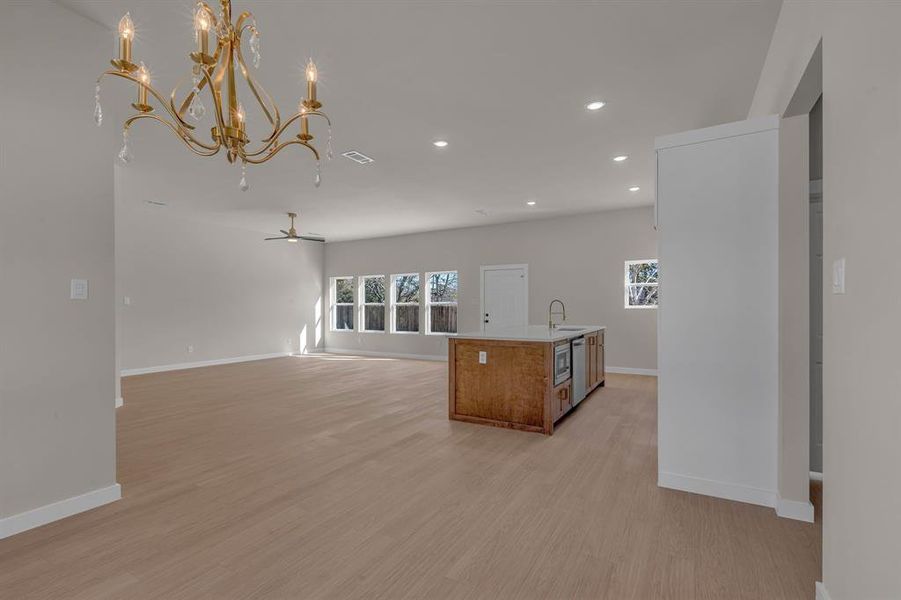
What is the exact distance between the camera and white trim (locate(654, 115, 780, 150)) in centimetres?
239

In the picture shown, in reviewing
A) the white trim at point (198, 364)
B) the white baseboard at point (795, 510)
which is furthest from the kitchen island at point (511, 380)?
the white trim at point (198, 364)

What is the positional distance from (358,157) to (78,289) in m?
2.93

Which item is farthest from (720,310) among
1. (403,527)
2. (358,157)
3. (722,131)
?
(358,157)

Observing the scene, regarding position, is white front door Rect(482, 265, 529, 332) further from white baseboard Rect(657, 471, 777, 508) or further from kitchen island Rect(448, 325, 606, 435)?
white baseboard Rect(657, 471, 777, 508)

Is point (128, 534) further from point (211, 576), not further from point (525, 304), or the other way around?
point (525, 304)

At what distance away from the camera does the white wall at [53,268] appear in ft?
7.06

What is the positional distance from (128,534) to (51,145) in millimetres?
2136

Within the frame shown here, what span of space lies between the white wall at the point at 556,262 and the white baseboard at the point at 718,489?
15.5ft

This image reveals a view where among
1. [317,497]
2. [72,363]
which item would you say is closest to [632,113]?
[317,497]

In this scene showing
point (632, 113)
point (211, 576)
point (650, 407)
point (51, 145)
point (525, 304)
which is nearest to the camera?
point (211, 576)

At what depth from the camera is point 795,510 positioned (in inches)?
90.4

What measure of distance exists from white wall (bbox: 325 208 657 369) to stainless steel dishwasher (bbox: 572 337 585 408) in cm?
273

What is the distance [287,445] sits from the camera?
351 cm
